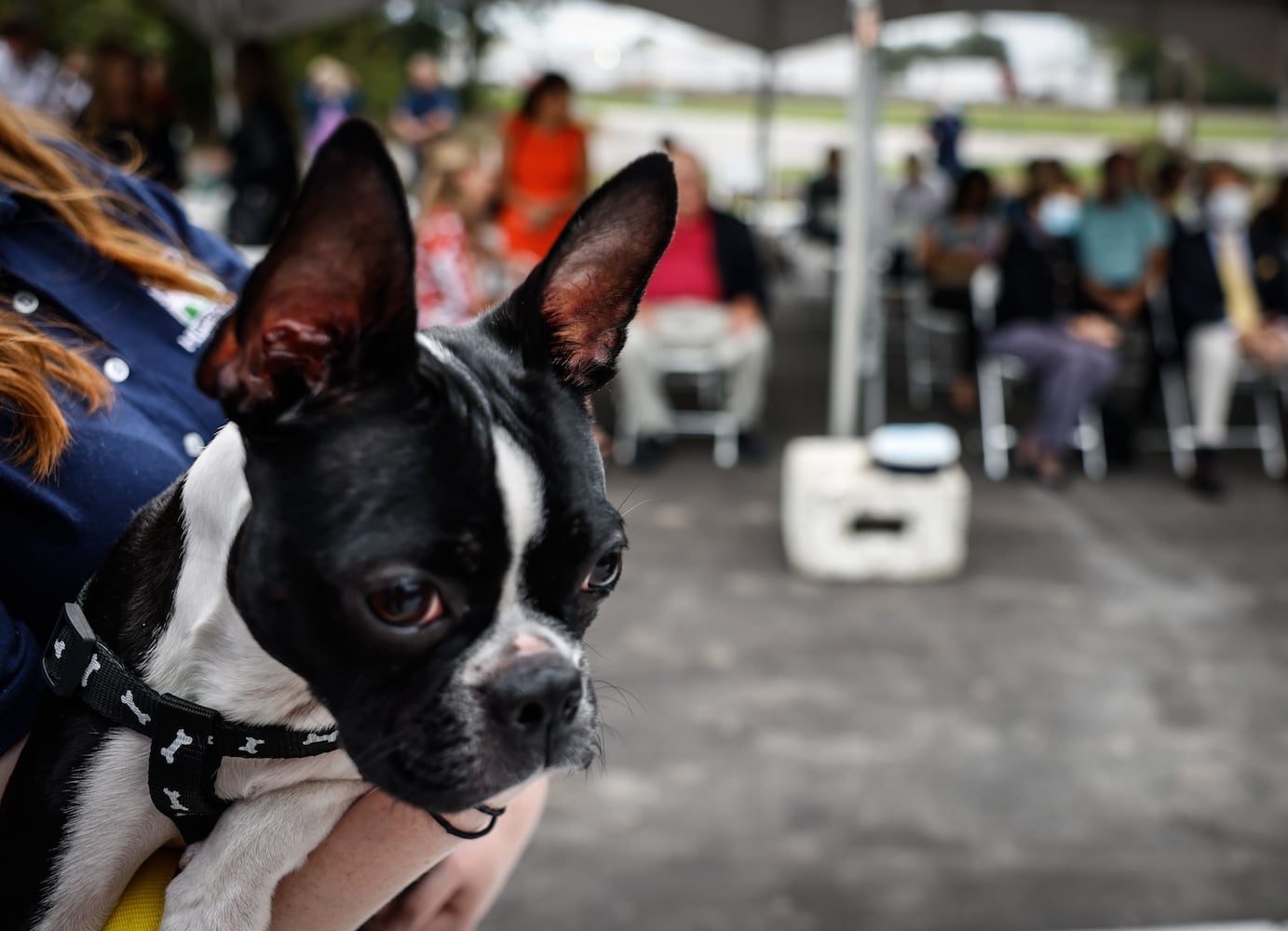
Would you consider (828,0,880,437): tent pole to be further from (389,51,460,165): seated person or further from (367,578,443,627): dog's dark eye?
(389,51,460,165): seated person

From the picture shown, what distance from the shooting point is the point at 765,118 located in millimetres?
14438

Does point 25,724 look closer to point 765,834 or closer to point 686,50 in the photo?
point 765,834

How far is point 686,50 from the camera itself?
31.6 meters

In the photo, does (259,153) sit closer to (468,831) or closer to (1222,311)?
(1222,311)

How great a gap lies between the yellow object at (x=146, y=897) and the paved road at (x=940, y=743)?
1.80m

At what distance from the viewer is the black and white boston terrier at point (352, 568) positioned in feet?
3.28

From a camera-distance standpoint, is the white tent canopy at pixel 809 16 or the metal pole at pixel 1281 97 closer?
the white tent canopy at pixel 809 16

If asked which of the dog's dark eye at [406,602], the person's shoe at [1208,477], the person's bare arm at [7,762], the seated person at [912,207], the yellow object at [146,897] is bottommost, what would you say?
the person's shoe at [1208,477]

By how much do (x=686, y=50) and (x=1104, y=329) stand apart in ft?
84.9

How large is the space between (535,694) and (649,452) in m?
6.80

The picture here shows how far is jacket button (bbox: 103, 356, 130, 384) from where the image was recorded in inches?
52.9

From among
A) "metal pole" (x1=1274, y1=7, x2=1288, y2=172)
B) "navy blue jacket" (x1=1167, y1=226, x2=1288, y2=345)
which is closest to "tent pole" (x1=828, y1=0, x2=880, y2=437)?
"navy blue jacket" (x1=1167, y1=226, x2=1288, y2=345)

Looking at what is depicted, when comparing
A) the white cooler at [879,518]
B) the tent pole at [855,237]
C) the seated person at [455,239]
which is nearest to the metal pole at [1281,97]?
the tent pole at [855,237]

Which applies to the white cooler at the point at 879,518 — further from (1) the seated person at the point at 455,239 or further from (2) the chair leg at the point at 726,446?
(1) the seated person at the point at 455,239
